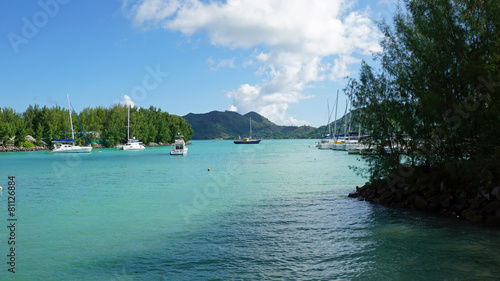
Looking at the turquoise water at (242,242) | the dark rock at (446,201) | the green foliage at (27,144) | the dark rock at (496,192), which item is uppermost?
the green foliage at (27,144)

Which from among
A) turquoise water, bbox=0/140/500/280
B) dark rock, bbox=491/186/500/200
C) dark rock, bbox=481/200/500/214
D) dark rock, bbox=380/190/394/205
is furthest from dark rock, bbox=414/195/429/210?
dark rock, bbox=491/186/500/200

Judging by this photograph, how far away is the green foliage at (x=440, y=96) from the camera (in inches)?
673

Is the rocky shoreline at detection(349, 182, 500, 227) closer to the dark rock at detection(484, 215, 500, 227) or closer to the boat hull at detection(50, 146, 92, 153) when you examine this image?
the dark rock at detection(484, 215, 500, 227)

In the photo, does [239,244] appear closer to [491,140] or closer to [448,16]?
[491,140]

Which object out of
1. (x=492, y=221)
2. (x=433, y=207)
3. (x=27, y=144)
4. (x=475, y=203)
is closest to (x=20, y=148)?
(x=27, y=144)

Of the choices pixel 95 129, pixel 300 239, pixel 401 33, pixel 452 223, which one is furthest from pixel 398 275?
pixel 95 129

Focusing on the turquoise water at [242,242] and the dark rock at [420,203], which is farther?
the dark rock at [420,203]

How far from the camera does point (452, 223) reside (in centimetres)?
1806

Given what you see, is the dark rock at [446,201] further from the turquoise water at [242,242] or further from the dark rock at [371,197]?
the dark rock at [371,197]

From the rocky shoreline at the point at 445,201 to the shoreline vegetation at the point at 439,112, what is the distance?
48mm

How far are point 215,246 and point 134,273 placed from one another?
12.9 ft

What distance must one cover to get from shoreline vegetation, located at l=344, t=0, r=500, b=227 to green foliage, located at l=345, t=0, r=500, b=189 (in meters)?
0.05

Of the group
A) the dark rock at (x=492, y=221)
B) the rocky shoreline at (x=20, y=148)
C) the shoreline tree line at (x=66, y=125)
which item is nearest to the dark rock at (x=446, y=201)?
the dark rock at (x=492, y=221)

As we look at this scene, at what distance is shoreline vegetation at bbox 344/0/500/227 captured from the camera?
17234 mm
